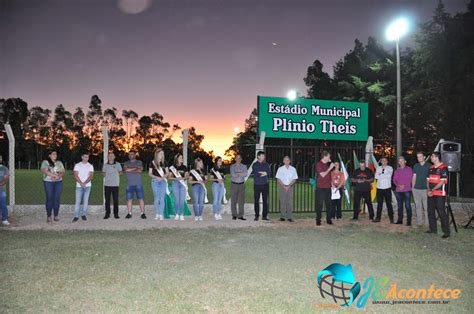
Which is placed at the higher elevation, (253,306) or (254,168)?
(254,168)

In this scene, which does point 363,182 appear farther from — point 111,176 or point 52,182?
point 52,182

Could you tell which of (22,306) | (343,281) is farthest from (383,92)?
(22,306)

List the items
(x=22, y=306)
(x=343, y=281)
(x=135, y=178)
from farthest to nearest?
(x=135, y=178) < (x=343, y=281) < (x=22, y=306)

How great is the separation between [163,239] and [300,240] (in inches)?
101

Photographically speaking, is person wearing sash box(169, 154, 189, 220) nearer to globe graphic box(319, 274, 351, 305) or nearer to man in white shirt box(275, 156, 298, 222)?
man in white shirt box(275, 156, 298, 222)

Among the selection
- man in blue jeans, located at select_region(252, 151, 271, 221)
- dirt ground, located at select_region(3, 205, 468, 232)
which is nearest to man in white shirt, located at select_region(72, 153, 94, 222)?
dirt ground, located at select_region(3, 205, 468, 232)

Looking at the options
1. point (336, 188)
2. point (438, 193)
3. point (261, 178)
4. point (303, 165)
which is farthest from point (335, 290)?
point (303, 165)

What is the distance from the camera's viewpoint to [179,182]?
952 cm

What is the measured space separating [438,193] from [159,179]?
619 centimetres

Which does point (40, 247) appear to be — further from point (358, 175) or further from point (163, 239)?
point (358, 175)

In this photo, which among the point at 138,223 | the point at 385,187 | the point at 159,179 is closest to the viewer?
the point at 138,223

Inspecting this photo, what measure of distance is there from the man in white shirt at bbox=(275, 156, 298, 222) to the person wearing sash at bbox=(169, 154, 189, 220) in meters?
2.35

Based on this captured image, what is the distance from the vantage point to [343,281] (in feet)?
16.1

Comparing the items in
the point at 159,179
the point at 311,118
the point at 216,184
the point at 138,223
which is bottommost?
the point at 138,223
